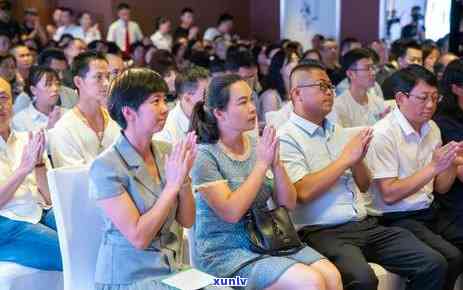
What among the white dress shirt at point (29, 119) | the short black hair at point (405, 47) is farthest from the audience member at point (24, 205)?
the short black hair at point (405, 47)

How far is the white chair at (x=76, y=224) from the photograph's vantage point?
239 cm

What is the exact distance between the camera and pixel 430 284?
2.75 meters

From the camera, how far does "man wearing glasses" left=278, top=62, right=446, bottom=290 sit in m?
2.70

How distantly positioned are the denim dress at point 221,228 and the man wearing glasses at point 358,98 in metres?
1.93

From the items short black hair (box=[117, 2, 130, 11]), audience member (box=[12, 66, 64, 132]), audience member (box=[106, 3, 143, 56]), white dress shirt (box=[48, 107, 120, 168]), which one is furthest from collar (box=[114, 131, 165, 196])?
short black hair (box=[117, 2, 130, 11])

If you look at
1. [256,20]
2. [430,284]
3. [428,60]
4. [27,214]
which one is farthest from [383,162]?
[256,20]

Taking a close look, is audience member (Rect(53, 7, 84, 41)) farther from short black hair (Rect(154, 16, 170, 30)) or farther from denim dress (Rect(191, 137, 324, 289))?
denim dress (Rect(191, 137, 324, 289))

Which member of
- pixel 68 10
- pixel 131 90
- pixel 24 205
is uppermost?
pixel 131 90

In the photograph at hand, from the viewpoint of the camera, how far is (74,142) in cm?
317

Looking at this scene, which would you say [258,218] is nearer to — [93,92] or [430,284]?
[430,284]

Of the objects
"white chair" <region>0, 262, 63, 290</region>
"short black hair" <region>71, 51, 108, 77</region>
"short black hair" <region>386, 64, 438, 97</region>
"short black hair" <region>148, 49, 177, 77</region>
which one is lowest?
"white chair" <region>0, 262, 63, 290</region>

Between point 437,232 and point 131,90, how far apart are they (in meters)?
1.66

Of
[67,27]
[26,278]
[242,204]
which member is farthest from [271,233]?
[67,27]

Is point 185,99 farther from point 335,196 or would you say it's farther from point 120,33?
point 120,33
